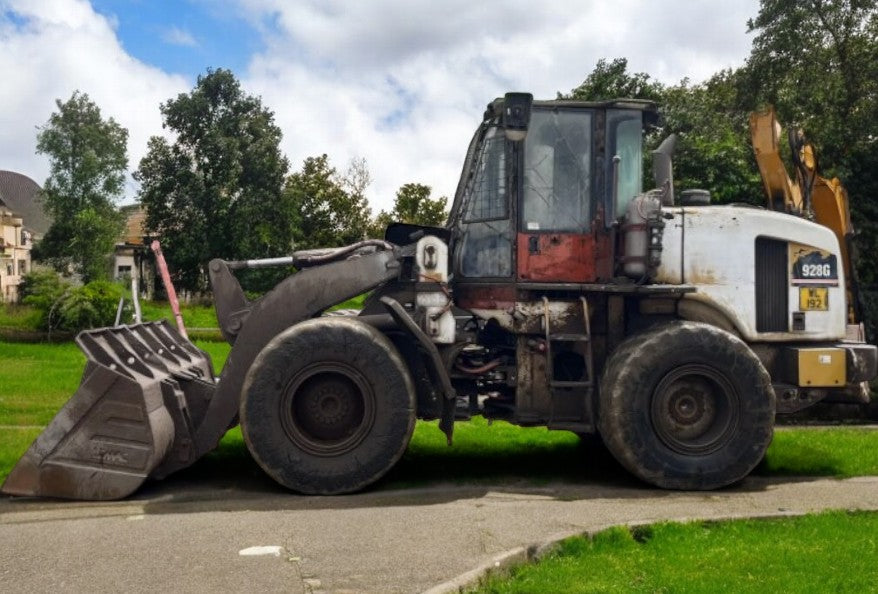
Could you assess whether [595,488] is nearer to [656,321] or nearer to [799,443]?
[656,321]

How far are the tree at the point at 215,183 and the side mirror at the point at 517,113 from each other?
39465 mm

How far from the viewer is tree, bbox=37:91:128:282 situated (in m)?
64.0

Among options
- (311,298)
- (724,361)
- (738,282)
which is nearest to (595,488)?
(724,361)

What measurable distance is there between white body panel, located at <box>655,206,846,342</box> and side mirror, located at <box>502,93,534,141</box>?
1657mm

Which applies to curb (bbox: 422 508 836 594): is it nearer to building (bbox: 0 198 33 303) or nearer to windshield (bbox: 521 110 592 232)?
windshield (bbox: 521 110 592 232)

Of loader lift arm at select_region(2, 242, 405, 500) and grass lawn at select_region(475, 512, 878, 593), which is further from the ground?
loader lift arm at select_region(2, 242, 405, 500)

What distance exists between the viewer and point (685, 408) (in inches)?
380

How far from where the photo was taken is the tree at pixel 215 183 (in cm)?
4884

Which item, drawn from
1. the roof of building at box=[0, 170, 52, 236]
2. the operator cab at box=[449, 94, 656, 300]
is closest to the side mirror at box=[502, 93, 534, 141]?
the operator cab at box=[449, 94, 656, 300]

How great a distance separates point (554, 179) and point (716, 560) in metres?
4.43

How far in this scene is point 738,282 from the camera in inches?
393

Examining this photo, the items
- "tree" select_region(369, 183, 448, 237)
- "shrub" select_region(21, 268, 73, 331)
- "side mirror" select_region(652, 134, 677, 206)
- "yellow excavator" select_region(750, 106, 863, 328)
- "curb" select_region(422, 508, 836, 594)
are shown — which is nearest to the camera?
"curb" select_region(422, 508, 836, 594)

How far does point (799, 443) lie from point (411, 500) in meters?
5.12

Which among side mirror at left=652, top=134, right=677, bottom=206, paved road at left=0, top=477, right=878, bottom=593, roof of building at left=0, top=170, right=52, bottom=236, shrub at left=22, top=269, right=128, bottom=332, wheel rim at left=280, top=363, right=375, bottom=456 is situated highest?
roof of building at left=0, top=170, right=52, bottom=236
